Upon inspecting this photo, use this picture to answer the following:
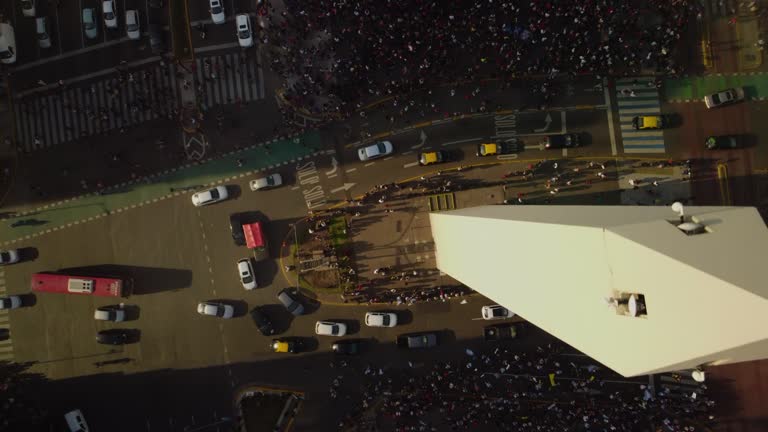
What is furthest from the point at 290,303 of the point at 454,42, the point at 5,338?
the point at 454,42

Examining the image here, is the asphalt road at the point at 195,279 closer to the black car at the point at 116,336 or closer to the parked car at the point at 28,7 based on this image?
the black car at the point at 116,336

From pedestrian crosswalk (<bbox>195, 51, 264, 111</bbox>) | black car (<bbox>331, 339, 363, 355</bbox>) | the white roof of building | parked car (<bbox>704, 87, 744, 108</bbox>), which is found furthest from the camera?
pedestrian crosswalk (<bbox>195, 51, 264, 111</bbox>)

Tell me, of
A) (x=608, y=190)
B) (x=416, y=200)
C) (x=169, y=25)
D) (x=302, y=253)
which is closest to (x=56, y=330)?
(x=302, y=253)

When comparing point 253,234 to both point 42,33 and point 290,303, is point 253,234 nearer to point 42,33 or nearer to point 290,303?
point 290,303

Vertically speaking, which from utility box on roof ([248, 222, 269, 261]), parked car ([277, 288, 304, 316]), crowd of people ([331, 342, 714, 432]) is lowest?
crowd of people ([331, 342, 714, 432])

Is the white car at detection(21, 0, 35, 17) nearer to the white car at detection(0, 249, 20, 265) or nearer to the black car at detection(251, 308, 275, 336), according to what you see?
the white car at detection(0, 249, 20, 265)

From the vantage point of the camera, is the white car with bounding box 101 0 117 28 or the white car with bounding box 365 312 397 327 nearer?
the white car with bounding box 101 0 117 28

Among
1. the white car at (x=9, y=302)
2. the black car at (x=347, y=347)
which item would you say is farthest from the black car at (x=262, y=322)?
the white car at (x=9, y=302)

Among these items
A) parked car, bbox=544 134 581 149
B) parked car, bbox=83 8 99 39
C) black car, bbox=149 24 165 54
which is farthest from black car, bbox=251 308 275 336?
parked car, bbox=544 134 581 149
